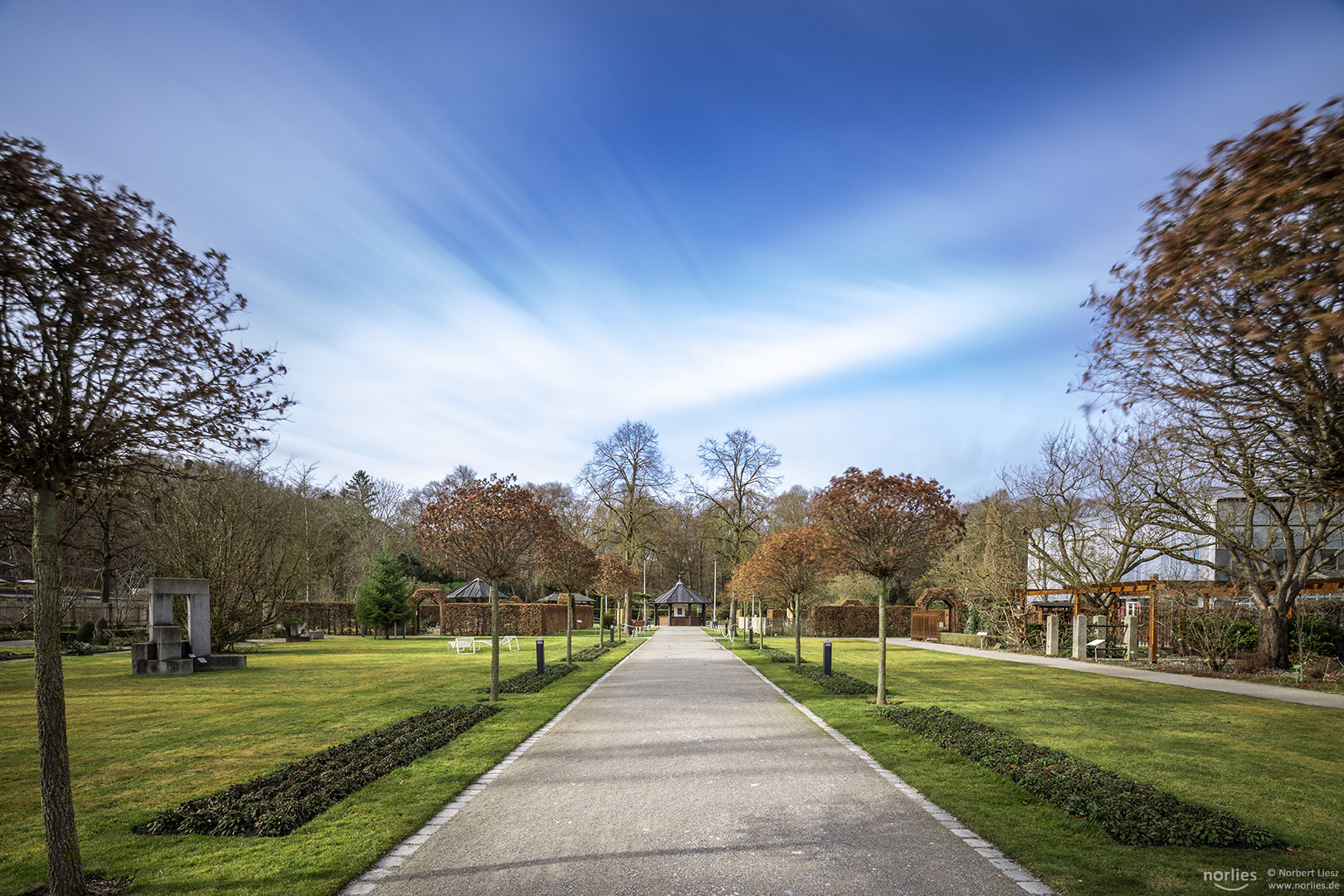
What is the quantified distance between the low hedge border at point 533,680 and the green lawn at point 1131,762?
5.12 metres

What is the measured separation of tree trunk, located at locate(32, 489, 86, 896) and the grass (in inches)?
17.6

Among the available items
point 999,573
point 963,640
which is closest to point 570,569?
point 999,573

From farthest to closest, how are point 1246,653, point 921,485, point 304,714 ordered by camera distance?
point 1246,653 → point 921,485 → point 304,714

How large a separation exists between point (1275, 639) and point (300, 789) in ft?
69.5

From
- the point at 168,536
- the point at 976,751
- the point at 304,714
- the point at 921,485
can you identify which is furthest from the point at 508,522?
the point at 168,536

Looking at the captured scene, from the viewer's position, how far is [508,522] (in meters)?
14.0

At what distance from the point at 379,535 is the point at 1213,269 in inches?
2173

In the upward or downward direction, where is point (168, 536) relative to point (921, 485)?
downward

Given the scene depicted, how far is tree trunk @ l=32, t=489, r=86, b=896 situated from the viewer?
14.0 ft

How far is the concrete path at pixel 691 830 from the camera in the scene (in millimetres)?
4648

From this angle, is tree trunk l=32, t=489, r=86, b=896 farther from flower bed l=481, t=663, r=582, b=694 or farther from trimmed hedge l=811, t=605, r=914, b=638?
trimmed hedge l=811, t=605, r=914, b=638

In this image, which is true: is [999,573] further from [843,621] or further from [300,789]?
[300,789]

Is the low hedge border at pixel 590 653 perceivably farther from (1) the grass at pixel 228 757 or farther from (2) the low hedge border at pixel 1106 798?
(2) the low hedge border at pixel 1106 798

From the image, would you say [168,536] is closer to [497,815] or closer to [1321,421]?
[497,815]
